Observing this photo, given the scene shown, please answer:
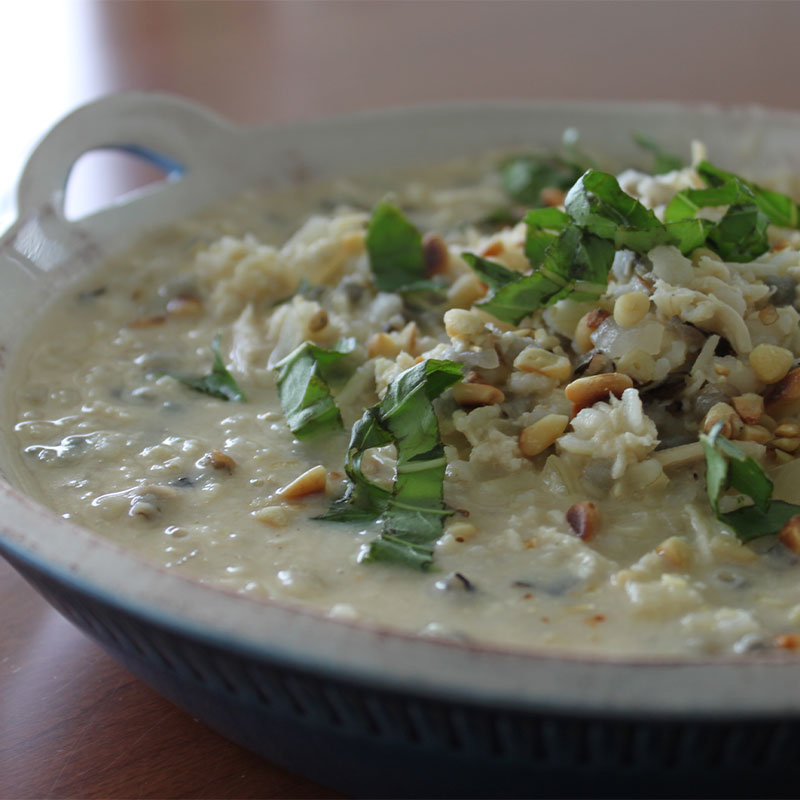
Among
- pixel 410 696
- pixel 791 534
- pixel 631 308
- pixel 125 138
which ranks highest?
pixel 125 138

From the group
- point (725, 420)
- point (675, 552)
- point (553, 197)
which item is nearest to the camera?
point (675, 552)

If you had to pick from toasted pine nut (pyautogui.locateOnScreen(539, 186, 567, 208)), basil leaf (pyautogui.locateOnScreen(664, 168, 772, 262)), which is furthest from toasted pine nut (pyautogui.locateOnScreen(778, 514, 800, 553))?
toasted pine nut (pyautogui.locateOnScreen(539, 186, 567, 208))

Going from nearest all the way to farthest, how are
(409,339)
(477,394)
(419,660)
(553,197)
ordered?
(419,660)
(477,394)
(409,339)
(553,197)

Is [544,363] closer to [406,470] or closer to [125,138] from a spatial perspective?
[406,470]

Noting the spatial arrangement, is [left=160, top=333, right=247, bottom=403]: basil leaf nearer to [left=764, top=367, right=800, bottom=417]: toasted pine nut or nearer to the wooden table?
[left=764, top=367, right=800, bottom=417]: toasted pine nut

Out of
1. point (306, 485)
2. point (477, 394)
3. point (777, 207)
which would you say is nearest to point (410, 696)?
point (306, 485)

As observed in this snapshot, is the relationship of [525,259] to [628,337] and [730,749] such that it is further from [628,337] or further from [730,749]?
[730,749]
